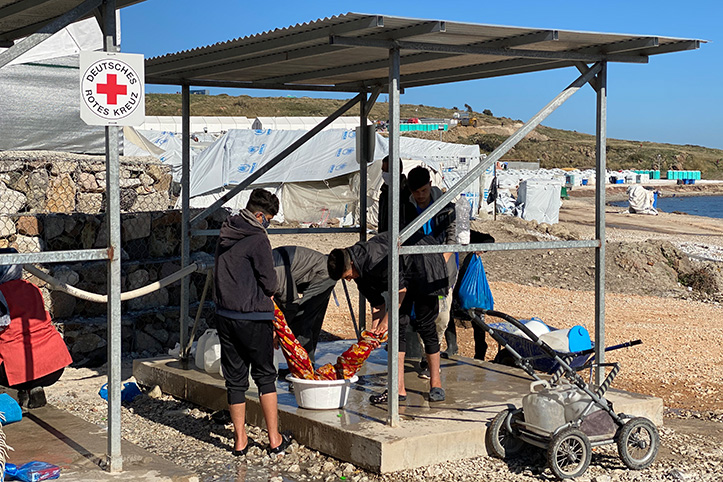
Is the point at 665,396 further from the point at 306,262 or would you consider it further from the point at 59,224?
the point at 59,224

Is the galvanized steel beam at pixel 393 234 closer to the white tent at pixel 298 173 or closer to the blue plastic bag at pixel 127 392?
the blue plastic bag at pixel 127 392

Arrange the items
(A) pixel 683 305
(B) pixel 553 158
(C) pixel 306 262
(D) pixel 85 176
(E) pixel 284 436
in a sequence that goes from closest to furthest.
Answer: (E) pixel 284 436
(C) pixel 306 262
(D) pixel 85 176
(A) pixel 683 305
(B) pixel 553 158

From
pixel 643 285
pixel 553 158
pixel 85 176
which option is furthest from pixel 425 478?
pixel 553 158

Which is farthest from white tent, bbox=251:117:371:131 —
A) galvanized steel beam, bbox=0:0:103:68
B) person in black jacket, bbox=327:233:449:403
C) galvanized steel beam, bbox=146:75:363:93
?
galvanized steel beam, bbox=0:0:103:68

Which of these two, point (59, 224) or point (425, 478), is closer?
point (425, 478)

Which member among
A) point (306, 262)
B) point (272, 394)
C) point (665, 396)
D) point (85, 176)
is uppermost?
point (85, 176)

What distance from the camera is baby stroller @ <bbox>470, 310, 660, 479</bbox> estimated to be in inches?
226

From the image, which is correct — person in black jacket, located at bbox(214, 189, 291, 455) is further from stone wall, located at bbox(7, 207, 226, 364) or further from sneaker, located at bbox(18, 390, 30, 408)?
stone wall, located at bbox(7, 207, 226, 364)

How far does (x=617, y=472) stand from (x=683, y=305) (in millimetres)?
9642

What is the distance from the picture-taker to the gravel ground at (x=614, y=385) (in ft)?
19.6

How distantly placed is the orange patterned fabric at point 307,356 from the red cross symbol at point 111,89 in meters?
2.13

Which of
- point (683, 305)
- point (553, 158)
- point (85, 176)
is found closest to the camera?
point (85, 176)

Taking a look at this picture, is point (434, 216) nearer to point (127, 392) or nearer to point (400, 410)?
point (400, 410)

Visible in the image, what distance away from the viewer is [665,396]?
8539mm
